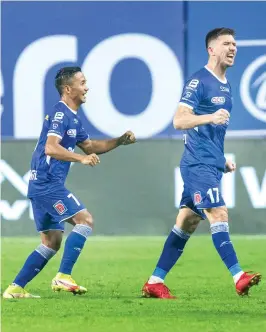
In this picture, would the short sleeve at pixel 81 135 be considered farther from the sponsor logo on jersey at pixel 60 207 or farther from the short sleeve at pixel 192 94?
the short sleeve at pixel 192 94

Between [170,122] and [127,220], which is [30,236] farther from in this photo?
[170,122]

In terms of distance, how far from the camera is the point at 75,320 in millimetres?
6996

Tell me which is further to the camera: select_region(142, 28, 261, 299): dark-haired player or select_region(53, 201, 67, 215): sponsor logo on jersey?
select_region(53, 201, 67, 215): sponsor logo on jersey

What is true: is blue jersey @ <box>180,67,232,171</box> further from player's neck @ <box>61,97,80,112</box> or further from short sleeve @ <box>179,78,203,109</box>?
player's neck @ <box>61,97,80,112</box>

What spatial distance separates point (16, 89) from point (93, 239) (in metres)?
1.87

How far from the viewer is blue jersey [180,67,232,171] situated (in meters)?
8.11

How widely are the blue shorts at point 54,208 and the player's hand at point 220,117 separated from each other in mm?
1304

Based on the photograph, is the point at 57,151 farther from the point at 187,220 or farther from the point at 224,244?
the point at 224,244

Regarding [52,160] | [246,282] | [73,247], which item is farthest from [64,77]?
[246,282]

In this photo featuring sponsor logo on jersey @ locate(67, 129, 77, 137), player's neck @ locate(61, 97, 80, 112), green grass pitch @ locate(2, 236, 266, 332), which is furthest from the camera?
player's neck @ locate(61, 97, 80, 112)

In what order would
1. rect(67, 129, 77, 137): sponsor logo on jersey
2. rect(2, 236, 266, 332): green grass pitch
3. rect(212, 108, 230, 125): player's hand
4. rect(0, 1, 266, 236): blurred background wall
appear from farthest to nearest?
A: rect(0, 1, 266, 236): blurred background wall → rect(67, 129, 77, 137): sponsor logo on jersey → rect(212, 108, 230, 125): player's hand → rect(2, 236, 266, 332): green grass pitch

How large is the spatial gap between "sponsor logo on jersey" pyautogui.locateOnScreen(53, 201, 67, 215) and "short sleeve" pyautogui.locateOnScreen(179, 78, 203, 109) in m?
1.13

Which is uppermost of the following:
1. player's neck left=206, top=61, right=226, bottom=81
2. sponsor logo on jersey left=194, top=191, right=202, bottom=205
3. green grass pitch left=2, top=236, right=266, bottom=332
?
player's neck left=206, top=61, right=226, bottom=81

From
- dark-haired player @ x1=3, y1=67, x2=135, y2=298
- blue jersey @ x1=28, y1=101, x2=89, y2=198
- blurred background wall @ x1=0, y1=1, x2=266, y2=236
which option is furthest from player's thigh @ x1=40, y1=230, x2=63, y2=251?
blurred background wall @ x1=0, y1=1, x2=266, y2=236
